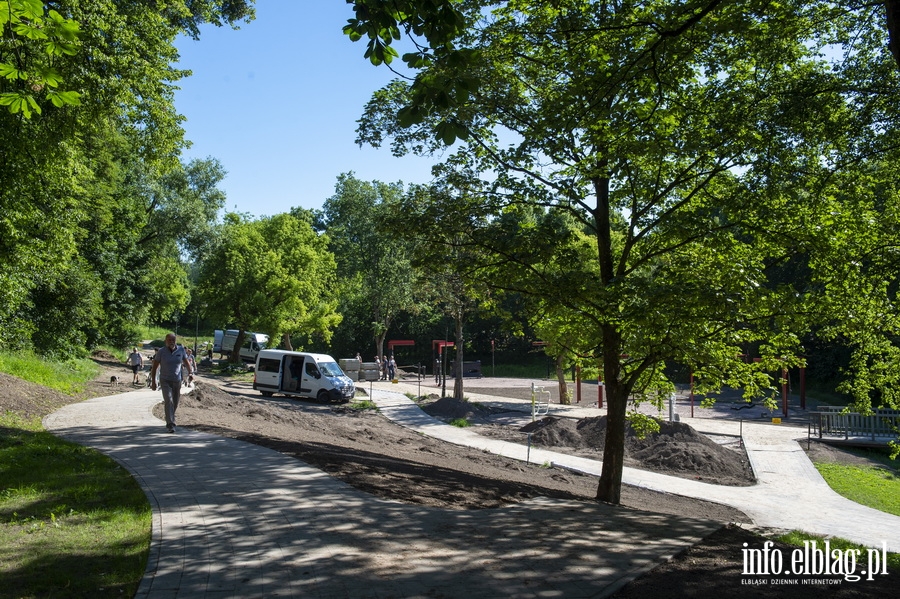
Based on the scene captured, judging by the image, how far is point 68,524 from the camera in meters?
6.12

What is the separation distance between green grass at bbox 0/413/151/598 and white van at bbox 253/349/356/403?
19.6 metres

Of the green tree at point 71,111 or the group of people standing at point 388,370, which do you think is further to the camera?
the group of people standing at point 388,370

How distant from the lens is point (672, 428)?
2019 centimetres

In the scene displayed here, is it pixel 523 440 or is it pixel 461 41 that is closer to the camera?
pixel 461 41

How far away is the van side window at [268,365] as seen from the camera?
2981 cm

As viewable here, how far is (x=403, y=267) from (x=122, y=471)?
4059cm

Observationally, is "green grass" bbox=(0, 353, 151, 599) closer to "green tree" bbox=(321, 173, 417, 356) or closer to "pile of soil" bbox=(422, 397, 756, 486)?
"pile of soil" bbox=(422, 397, 756, 486)

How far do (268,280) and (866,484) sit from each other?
32.3 meters

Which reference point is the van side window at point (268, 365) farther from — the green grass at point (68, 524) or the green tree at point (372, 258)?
the green grass at point (68, 524)

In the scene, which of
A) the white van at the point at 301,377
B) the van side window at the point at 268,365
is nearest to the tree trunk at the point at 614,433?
the white van at the point at 301,377

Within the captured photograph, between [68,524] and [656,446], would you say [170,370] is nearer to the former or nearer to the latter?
[68,524]

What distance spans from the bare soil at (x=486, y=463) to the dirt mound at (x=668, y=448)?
37mm

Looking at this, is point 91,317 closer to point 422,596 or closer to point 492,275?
point 492,275

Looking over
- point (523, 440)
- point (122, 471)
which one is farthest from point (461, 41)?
point (523, 440)
